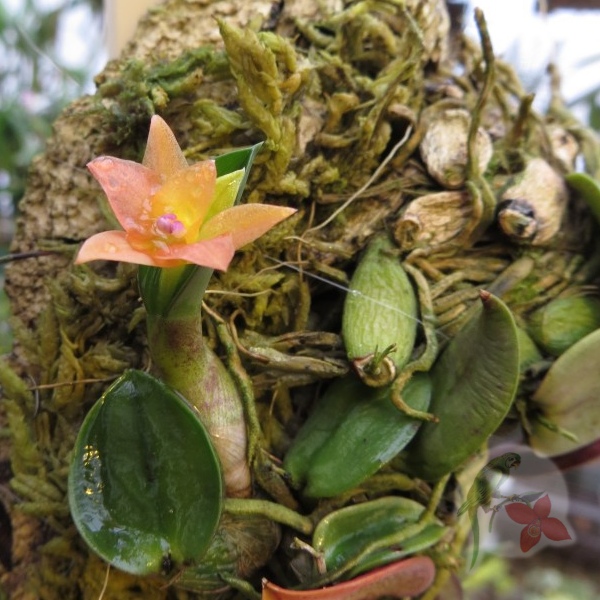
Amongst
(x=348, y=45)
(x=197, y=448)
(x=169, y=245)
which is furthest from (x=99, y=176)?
(x=348, y=45)

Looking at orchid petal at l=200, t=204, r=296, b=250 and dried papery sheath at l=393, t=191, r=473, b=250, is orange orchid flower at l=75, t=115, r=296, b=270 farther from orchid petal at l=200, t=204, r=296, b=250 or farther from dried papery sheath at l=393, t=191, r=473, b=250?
dried papery sheath at l=393, t=191, r=473, b=250

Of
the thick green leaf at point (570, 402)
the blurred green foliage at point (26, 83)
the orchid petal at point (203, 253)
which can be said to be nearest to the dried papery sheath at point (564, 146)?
the thick green leaf at point (570, 402)

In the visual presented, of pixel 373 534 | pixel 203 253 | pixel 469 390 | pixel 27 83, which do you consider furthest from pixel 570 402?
pixel 27 83

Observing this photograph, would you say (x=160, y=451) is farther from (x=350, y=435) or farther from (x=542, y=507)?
(x=542, y=507)

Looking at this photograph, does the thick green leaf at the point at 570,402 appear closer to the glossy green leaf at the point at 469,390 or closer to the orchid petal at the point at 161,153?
the glossy green leaf at the point at 469,390

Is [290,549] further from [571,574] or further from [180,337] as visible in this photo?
[571,574]

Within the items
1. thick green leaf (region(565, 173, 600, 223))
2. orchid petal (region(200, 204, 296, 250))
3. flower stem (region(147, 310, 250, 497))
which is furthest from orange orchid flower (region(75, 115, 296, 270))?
thick green leaf (region(565, 173, 600, 223))
